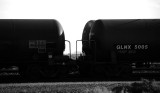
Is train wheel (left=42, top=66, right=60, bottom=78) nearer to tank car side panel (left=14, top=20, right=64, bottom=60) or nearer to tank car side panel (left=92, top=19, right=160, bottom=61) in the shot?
tank car side panel (left=14, top=20, right=64, bottom=60)

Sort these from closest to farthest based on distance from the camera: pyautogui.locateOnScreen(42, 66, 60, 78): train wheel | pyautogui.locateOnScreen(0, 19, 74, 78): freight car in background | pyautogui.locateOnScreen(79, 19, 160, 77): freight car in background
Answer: pyautogui.locateOnScreen(0, 19, 74, 78): freight car in background
pyautogui.locateOnScreen(42, 66, 60, 78): train wheel
pyautogui.locateOnScreen(79, 19, 160, 77): freight car in background

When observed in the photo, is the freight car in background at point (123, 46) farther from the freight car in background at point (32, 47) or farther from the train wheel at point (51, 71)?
the freight car in background at point (32, 47)

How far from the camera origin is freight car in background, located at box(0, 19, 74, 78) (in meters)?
17.9

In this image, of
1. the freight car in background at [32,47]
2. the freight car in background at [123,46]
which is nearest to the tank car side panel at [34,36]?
the freight car in background at [32,47]

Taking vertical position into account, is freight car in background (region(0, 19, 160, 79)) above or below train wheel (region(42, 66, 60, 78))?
above

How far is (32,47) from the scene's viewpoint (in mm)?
17984

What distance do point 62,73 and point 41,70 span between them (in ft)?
4.18

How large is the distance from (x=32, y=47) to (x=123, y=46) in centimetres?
551

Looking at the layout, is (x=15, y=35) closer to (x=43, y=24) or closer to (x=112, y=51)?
(x=43, y=24)

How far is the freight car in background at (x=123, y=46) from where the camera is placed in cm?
1844

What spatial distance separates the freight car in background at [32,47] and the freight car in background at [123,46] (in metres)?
2.22

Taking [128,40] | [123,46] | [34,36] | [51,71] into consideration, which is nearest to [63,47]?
[51,71]

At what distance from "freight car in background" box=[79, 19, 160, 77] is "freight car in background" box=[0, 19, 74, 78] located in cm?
222

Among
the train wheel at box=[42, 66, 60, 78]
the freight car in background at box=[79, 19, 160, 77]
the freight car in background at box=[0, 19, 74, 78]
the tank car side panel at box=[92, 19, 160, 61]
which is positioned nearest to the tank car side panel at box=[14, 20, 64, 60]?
the freight car in background at box=[0, 19, 74, 78]
